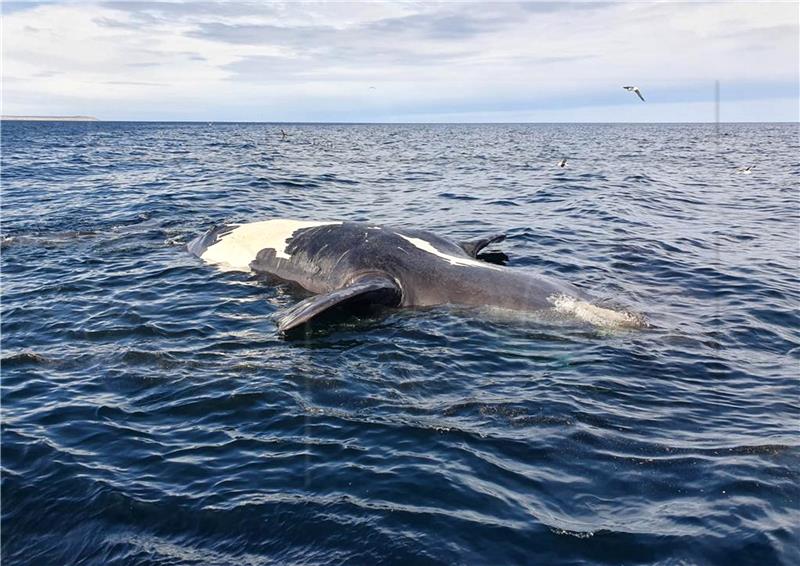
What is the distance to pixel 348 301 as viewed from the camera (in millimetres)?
9477

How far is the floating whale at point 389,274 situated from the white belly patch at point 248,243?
29 millimetres

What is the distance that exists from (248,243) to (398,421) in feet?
24.4

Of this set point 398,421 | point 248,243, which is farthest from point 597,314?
point 248,243

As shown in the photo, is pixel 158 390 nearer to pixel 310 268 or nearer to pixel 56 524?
pixel 56 524

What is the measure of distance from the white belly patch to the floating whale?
1.1 inches

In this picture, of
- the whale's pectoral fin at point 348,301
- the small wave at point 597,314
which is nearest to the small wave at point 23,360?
the whale's pectoral fin at point 348,301

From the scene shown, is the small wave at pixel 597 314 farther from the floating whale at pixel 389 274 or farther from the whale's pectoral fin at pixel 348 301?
the whale's pectoral fin at pixel 348 301

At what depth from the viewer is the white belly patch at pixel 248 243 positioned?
12.4 meters

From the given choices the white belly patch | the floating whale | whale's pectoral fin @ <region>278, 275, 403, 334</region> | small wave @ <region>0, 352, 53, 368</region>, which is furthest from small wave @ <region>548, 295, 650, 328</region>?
small wave @ <region>0, 352, 53, 368</region>

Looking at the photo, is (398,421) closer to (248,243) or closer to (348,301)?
(348,301)

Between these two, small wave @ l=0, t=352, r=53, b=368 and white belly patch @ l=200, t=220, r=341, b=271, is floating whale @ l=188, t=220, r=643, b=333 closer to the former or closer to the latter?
white belly patch @ l=200, t=220, r=341, b=271

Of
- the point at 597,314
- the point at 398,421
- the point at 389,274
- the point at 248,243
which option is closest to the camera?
the point at 398,421

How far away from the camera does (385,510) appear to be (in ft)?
16.6

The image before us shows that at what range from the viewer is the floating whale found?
9117 mm
